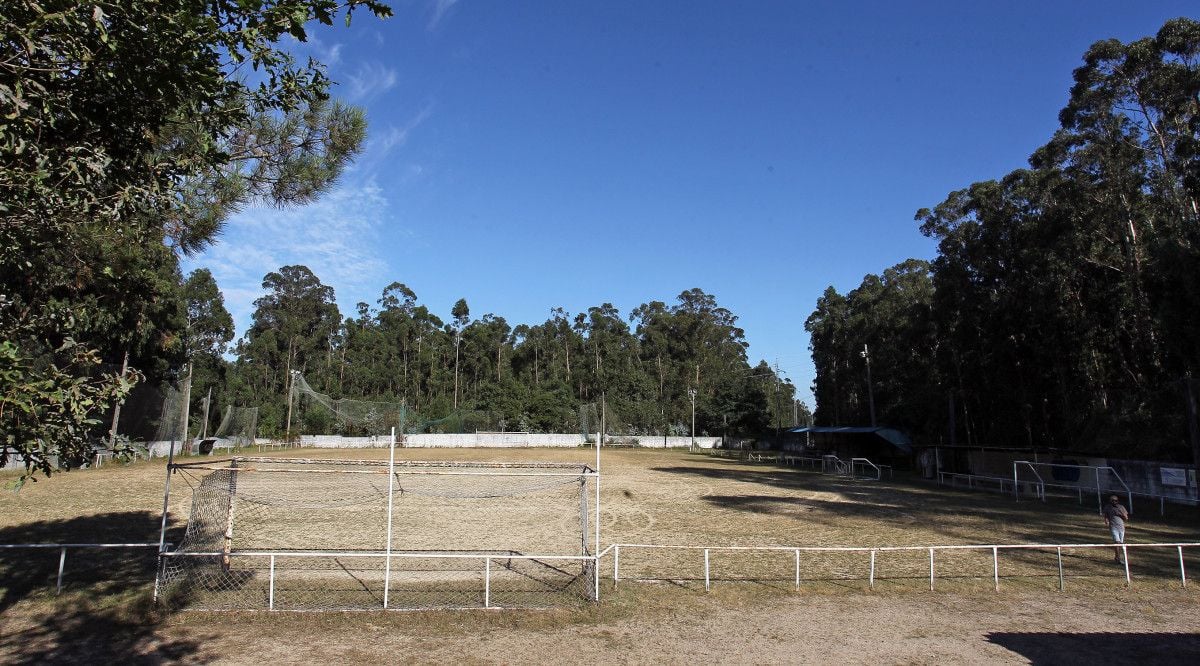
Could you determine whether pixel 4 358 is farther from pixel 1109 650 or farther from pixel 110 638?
pixel 1109 650

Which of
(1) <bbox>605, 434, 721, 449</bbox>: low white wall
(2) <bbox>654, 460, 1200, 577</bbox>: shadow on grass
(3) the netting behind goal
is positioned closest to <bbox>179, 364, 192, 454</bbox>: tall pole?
(3) the netting behind goal

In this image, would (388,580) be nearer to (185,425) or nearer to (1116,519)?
(1116,519)

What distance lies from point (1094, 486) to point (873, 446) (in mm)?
25118

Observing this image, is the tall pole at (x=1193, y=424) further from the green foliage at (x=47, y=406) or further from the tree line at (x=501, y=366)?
the tree line at (x=501, y=366)

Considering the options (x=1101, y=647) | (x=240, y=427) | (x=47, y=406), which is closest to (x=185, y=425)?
(x=240, y=427)

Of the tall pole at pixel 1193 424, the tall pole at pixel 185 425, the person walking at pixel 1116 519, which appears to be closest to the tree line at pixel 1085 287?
the tall pole at pixel 1193 424

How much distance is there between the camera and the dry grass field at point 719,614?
8.57 m

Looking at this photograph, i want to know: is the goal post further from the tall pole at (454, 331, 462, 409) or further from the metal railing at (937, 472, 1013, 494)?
the tall pole at (454, 331, 462, 409)

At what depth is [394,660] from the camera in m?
8.20

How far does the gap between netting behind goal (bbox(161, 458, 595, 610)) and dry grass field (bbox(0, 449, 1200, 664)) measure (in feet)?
2.37

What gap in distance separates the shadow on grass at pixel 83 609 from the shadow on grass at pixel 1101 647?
35.2 ft

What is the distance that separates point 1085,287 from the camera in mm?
34312

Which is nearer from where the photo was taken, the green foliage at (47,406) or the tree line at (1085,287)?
the green foliage at (47,406)

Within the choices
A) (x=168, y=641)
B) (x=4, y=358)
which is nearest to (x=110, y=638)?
(x=168, y=641)
